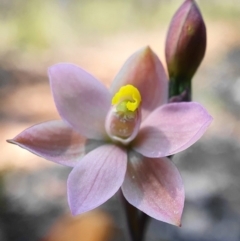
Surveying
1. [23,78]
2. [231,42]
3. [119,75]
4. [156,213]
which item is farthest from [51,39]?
[156,213]

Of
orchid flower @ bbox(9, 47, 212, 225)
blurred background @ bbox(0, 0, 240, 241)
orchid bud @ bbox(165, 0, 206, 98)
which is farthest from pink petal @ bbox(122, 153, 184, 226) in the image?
blurred background @ bbox(0, 0, 240, 241)

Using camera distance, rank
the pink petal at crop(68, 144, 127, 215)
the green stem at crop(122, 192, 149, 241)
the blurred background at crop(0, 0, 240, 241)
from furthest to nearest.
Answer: the blurred background at crop(0, 0, 240, 241), the green stem at crop(122, 192, 149, 241), the pink petal at crop(68, 144, 127, 215)

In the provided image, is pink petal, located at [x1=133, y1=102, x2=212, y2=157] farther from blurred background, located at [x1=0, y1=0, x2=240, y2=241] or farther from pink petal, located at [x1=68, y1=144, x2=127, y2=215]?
blurred background, located at [x1=0, y1=0, x2=240, y2=241]

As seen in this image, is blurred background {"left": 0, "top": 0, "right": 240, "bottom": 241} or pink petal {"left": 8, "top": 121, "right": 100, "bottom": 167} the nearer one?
pink petal {"left": 8, "top": 121, "right": 100, "bottom": 167}

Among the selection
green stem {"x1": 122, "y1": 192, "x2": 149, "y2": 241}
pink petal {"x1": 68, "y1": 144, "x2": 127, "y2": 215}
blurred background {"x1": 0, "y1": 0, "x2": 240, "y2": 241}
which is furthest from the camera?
blurred background {"x1": 0, "y1": 0, "x2": 240, "y2": 241}

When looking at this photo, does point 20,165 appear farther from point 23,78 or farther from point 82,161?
point 82,161

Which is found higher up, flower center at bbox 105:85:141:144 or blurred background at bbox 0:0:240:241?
flower center at bbox 105:85:141:144

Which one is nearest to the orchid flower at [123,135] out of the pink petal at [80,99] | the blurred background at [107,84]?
the pink petal at [80,99]
